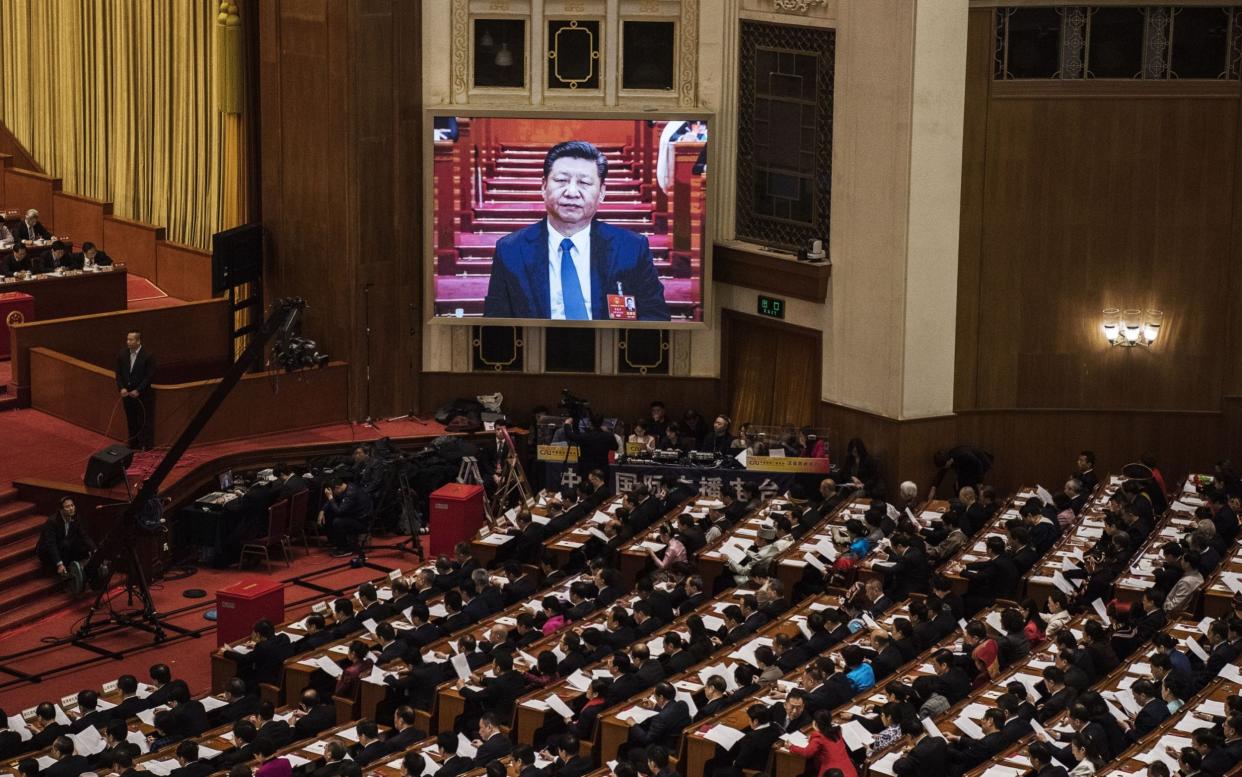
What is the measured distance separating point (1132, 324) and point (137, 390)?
40.5ft

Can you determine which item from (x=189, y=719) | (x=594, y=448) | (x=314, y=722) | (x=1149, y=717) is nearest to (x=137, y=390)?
(x=594, y=448)

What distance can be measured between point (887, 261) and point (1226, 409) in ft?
15.6

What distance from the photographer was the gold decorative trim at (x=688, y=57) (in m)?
27.9

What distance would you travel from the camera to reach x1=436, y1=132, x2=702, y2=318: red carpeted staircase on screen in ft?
90.1

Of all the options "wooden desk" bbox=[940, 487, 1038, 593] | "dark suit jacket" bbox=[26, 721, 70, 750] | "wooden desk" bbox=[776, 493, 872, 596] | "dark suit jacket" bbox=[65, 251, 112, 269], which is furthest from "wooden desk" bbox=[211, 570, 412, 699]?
"dark suit jacket" bbox=[65, 251, 112, 269]

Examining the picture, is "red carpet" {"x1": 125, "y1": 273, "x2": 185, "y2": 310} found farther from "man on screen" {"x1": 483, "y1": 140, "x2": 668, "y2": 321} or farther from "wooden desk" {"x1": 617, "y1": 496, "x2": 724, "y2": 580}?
"wooden desk" {"x1": 617, "y1": 496, "x2": 724, "y2": 580}

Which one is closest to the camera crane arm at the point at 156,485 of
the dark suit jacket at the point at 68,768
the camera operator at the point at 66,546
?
the camera operator at the point at 66,546

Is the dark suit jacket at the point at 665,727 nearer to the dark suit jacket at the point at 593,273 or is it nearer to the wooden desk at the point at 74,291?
the dark suit jacket at the point at 593,273

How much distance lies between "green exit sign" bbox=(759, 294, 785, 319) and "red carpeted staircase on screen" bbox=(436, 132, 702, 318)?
33.3 inches

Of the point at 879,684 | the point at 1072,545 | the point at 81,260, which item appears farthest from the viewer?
the point at 81,260

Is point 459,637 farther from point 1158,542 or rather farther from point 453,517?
point 1158,542

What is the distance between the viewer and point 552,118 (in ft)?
90.0

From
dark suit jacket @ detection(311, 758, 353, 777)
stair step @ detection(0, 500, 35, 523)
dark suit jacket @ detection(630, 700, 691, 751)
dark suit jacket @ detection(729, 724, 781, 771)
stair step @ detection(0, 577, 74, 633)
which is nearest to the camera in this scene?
dark suit jacket @ detection(311, 758, 353, 777)

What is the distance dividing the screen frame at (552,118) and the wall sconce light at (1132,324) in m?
5.17
